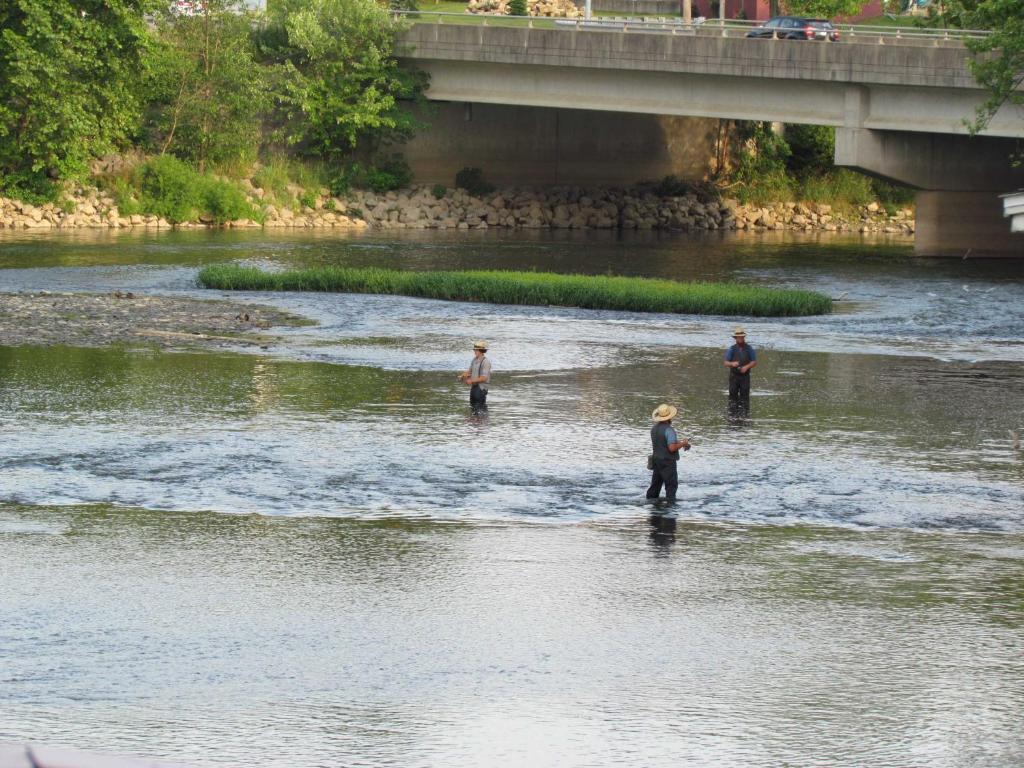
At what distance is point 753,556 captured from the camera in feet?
58.0

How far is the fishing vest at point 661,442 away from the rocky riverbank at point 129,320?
56.6 ft

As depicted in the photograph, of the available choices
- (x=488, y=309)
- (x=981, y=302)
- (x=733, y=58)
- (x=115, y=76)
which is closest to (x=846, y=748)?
(x=488, y=309)

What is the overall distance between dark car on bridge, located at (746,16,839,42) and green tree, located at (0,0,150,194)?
26996mm

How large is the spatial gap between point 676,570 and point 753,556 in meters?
1.21

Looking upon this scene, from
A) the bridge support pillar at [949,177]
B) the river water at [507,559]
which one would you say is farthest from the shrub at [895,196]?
the river water at [507,559]

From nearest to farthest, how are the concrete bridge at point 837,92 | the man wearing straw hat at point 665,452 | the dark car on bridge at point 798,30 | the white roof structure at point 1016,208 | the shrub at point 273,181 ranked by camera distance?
the man wearing straw hat at point 665,452, the white roof structure at point 1016,208, the concrete bridge at point 837,92, the dark car on bridge at point 798,30, the shrub at point 273,181

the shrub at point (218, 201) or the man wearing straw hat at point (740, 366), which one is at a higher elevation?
the shrub at point (218, 201)

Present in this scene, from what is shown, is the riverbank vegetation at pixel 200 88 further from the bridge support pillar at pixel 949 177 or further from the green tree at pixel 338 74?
the bridge support pillar at pixel 949 177

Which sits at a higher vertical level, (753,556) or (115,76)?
(115,76)

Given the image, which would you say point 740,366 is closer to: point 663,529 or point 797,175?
point 663,529

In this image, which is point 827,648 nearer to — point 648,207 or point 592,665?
point 592,665

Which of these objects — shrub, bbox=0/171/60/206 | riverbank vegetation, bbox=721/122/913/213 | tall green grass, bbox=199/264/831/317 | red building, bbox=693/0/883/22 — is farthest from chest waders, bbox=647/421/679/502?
red building, bbox=693/0/883/22

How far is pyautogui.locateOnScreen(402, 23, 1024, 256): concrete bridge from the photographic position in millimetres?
55156

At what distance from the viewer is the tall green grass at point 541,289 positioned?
143 feet
